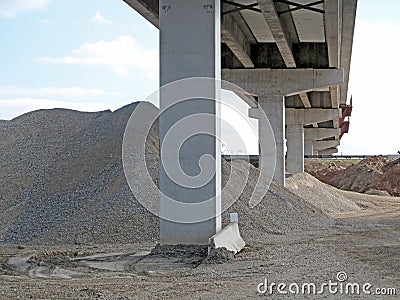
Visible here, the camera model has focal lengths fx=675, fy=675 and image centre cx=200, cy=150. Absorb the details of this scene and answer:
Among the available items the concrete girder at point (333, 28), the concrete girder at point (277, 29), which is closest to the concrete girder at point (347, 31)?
the concrete girder at point (333, 28)

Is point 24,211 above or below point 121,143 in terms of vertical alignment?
below

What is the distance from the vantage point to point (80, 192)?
23.2m

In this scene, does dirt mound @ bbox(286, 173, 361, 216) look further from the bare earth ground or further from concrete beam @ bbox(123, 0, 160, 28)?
concrete beam @ bbox(123, 0, 160, 28)

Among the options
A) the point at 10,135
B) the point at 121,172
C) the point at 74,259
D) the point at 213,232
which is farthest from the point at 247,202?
the point at 10,135

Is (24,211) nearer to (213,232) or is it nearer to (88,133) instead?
(88,133)

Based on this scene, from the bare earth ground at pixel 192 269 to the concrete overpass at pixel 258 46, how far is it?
6.30 ft

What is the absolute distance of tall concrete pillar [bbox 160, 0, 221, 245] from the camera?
648 inches

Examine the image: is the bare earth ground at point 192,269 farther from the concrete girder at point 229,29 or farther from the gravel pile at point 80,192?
the concrete girder at point 229,29

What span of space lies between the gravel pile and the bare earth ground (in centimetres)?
121

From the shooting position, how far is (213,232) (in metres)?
16.4

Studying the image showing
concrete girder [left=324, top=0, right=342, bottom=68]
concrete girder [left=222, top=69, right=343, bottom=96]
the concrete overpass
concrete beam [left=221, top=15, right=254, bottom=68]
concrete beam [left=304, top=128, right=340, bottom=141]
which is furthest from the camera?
concrete beam [left=304, top=128, right=340, bottom=141]

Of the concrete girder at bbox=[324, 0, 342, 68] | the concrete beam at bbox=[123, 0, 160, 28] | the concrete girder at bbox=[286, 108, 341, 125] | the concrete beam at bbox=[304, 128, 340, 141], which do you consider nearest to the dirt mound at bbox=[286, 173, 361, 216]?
the concrete girder at bbox=[324, 0, 342, 68]

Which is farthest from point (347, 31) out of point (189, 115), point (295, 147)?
point (295, 147)

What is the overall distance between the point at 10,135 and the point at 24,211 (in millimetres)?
8600
